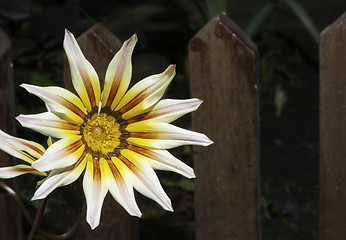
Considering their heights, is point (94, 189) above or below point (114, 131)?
below

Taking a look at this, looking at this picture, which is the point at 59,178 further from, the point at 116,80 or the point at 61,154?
the point at 116,80

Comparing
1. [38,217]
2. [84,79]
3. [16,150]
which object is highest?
[84,79]

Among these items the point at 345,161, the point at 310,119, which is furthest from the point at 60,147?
the point at 310,119

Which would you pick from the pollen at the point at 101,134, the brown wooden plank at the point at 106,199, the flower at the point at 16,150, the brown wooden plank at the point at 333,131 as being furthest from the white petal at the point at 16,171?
the brown wooden plank at the point at 333,131

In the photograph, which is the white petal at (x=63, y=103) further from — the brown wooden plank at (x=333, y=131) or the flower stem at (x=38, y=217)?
the brown wooden plank at (x=333, y=131)

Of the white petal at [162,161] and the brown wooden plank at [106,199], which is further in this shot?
the brown wooden plank at [106,199]

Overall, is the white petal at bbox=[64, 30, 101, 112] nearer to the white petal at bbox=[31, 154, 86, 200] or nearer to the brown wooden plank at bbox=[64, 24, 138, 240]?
the white petal at bbox=[31, 154, 86, 200]

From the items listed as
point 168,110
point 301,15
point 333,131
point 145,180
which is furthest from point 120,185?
point 301,15
